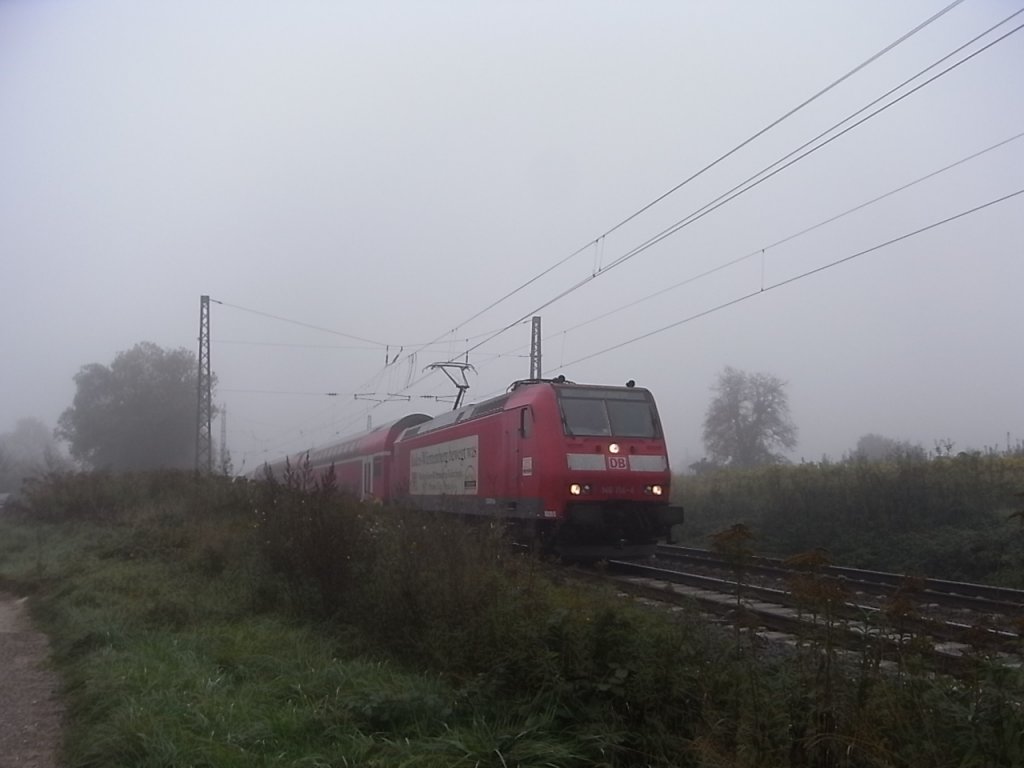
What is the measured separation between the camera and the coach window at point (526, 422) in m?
16.2

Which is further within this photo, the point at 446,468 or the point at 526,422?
the point at 446,468

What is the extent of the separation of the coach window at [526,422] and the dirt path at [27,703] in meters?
7.85

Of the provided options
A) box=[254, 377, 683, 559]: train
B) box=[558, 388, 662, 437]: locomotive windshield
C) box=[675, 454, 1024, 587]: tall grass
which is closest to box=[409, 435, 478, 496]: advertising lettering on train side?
box=[254, 377, 683, 559]: train

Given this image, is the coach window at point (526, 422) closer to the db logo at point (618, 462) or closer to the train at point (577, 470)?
the train at point (577, 470)

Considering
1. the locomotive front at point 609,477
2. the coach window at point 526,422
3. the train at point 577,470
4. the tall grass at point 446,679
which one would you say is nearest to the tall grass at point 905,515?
the locomotive front at point 609,477

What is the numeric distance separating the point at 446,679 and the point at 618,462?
32.1 ft

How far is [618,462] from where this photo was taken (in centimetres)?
1619

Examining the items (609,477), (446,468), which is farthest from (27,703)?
(446,468)

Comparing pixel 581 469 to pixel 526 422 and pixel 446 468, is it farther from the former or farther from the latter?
pixel 446 468

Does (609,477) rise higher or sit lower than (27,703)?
higher

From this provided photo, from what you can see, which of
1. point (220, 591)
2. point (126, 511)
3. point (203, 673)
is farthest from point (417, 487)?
point (203, 673)

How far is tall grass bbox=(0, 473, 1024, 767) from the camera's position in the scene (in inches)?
190

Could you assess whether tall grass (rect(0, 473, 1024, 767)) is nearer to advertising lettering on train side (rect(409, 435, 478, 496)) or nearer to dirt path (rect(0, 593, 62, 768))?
dirt path (rect(0, 593, 62, 768))

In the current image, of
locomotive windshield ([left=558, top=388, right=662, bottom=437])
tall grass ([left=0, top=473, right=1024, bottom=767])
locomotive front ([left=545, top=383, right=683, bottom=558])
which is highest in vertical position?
locomotive windshield ([left=558, top=388, right=662, bottom=437])
